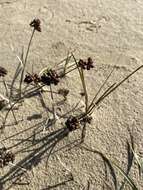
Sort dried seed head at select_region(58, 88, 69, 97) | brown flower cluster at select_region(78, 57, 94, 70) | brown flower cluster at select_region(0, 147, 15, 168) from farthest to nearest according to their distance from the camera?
1. dried seed head at select_region(58, 88, 69, 97)
2. brown flower cluster at select_region(78, 57, 94, 70)
3. brown flower cluster at select_region(0, 147, 15, 168)

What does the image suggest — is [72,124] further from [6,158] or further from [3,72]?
[3,72]

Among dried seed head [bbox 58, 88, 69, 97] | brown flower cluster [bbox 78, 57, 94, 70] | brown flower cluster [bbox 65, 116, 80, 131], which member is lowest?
brown flower cluster [bbox 65, 116, 80, 131]

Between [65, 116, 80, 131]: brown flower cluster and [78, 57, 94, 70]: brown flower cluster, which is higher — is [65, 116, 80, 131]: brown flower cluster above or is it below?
below

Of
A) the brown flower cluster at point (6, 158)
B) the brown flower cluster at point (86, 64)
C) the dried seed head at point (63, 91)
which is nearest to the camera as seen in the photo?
the brown flower cluster at point (6, 158)

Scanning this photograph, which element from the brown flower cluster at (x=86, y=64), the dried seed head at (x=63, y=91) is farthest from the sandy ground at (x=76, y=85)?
the brown flower cluster at (x=86, y=64)

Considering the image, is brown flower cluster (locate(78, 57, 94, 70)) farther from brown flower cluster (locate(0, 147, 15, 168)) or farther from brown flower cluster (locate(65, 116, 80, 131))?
brown flower cluster (locate(0, 147, 15, 168))

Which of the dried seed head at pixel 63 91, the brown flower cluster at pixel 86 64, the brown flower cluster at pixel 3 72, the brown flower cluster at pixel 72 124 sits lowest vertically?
the brown flower cluster at pixel 72 124

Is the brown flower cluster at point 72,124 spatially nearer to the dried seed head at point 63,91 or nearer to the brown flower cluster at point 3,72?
the dried seed head at point 63,91

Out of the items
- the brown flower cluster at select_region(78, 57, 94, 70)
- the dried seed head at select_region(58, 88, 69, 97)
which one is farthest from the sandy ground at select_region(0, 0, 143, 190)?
the brown flower cluster at select_region(78, 57, 94, 70)

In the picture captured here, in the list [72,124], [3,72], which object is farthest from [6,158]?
[3,72]
